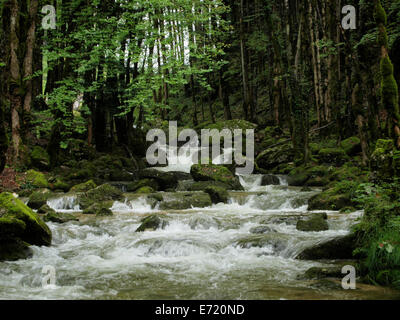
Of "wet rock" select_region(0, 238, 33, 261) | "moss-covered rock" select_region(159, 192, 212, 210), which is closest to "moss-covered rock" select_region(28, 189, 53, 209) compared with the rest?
"moss-covered rock" select_region(159, 192, 212, 210)

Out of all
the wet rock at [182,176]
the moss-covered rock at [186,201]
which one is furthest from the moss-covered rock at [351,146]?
the moss-covered rock at [186,201]

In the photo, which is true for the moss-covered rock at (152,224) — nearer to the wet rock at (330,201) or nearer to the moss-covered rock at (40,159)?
the wet rock at (330,201)

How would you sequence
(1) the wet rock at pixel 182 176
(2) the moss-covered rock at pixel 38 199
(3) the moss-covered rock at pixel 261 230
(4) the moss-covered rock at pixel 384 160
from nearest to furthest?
(4) the moss-covered rock at pixel 384 160, (3) the moss-covered rock at pixel 261 230, (2) the moss-covered rock at pixel 38 199, (1) the wet rock at pixel 182 176

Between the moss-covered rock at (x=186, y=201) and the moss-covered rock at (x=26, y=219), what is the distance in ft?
16.7

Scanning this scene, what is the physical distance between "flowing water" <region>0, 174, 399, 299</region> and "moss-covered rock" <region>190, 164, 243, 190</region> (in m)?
4.83

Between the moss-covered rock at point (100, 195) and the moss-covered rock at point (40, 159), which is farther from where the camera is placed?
the moss-covered rock at point (40, 159)

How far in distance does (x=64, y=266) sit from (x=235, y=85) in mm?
32934

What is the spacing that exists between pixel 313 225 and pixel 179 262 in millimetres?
3570

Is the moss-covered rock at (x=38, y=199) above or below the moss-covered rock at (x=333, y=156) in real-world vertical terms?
below

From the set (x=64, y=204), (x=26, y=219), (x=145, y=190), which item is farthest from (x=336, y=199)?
(x=64, y=204)

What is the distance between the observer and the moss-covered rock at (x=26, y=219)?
281 inches

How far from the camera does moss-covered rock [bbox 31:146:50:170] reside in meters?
17.2

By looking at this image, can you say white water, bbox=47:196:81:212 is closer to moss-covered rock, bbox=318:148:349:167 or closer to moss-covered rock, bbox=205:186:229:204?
moss-covered rock, bbox=205:186:229:204
